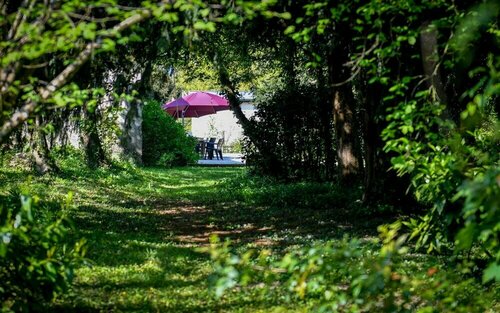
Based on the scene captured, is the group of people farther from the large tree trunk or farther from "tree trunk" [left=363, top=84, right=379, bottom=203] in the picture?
"tree trunk" [left=363, top=84, right=379, bottom=203]

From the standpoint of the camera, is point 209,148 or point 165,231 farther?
point 209,148

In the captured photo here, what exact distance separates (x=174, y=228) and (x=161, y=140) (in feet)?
62.9

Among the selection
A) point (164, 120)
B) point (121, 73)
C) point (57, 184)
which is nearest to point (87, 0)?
point (121, 73)

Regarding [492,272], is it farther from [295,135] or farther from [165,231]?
[295,135]

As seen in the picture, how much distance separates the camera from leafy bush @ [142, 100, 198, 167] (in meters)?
30.2

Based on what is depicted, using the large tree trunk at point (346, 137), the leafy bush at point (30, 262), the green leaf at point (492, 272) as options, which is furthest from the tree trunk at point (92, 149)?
the green leaf at point (492, 272)

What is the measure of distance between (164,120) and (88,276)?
78.3 ft

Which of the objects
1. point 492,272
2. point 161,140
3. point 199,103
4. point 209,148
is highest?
point 199,103

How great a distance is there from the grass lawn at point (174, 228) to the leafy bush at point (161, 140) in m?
7.71

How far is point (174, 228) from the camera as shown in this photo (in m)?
12.1

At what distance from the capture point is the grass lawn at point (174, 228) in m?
6.54

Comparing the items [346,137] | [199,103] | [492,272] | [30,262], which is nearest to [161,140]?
[199,103]

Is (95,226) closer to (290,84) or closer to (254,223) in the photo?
(254,223)

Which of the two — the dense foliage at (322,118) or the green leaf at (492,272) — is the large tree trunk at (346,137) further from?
the green leaf at (492,272)
